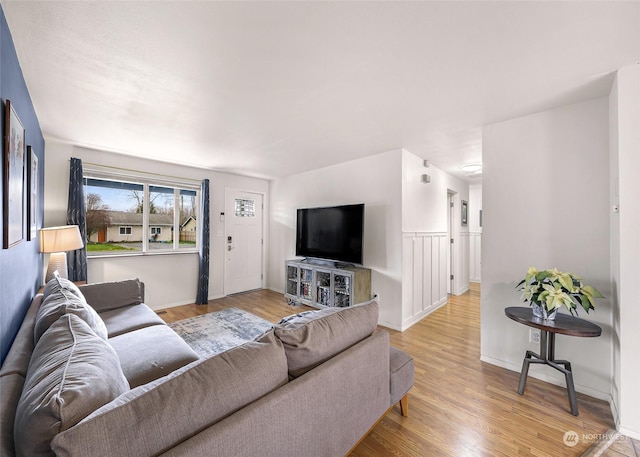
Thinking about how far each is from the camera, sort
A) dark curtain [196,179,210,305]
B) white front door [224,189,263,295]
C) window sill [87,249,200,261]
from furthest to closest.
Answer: white front door [224,189,263,295] → dark curtain [196,179,210,305] → window sill [87,249,200,261]

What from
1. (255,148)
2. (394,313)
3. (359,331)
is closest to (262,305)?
(394,313)

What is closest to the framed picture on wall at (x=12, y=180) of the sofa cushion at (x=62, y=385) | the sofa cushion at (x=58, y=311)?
the sofa cushion at (x=58, y=311)

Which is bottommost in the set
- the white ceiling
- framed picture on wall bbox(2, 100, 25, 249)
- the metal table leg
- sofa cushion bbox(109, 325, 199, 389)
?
the metal table leg

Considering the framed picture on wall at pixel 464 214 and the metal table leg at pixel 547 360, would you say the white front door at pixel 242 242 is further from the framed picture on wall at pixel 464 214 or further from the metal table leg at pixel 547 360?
the metal table leg at pixel 547 360

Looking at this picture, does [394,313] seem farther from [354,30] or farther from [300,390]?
[354,30]

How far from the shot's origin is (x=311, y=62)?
167 centimetres

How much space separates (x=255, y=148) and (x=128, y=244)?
96.0 inches

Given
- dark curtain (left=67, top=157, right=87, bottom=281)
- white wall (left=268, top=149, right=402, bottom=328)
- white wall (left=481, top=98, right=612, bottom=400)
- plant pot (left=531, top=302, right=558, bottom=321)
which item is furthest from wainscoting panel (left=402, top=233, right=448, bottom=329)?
dark curtain (left=67, top=157, right=87, bottom=281)

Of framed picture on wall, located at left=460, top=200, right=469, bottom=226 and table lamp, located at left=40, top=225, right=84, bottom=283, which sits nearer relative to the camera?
table lamp, located at left=40, top=225, right=84, bottom=283

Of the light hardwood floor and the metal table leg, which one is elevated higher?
the metal table leg

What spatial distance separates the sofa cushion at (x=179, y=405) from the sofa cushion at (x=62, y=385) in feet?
0.21

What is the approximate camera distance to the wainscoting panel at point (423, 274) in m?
3.47

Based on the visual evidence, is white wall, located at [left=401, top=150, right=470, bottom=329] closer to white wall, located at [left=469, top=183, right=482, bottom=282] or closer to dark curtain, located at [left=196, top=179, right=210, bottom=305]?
white wall, located at [left=469, top=183, right=482, bottom=282]

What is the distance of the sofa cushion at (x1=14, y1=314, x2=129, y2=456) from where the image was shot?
63 cm
